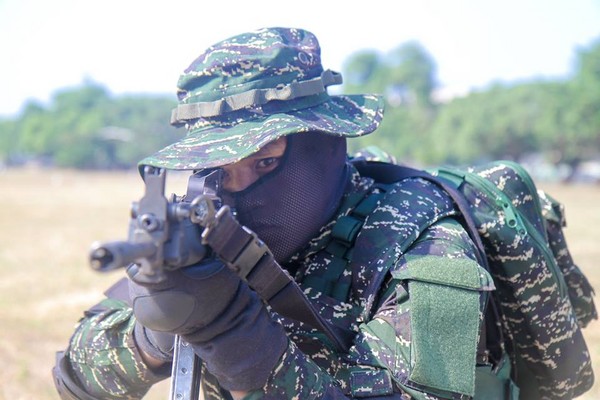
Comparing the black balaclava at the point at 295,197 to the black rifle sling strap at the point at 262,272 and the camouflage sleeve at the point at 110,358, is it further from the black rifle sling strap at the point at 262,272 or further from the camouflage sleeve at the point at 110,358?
the camouflage sleeve at the point at 110,358

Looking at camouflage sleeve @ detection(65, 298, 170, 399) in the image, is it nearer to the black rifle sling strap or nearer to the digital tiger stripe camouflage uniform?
the digital tiger stripe camouflage uniform

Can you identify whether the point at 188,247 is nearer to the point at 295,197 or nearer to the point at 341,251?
the point at 295,197

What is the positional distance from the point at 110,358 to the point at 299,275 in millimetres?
758

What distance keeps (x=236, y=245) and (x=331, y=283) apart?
2.19 feet

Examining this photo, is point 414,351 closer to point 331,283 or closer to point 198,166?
point 331,283

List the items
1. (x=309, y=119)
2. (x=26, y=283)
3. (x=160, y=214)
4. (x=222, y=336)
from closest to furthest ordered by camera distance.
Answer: (x=160, y=214) → (x=222, y=336) → (x=309, y=119) → (x=26, y=283)

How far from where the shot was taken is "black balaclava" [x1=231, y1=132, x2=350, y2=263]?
2377 mm

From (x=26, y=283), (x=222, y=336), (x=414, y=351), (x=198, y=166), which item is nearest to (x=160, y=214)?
(x=222, y=336)

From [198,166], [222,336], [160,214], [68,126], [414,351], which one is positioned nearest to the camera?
[160,214]

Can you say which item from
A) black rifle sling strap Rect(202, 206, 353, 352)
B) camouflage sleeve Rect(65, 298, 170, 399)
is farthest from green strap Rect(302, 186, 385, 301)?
camouflage sleeve Rect(65, 298, 170, 399)

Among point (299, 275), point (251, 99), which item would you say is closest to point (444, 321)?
point (299, 275)

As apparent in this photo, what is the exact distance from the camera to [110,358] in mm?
2562

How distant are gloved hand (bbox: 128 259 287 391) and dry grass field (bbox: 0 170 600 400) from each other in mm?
3796

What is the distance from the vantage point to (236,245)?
1.87 metres
